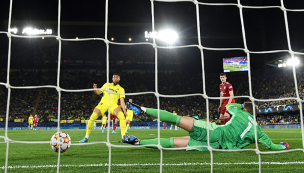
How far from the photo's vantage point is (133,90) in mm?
30391

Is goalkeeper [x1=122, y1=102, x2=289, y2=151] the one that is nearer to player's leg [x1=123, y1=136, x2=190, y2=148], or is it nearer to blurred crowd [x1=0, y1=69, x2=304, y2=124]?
player's leg [x1=123, y1=136, x2=190, y2=148]

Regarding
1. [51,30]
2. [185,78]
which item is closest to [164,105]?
[185,78]

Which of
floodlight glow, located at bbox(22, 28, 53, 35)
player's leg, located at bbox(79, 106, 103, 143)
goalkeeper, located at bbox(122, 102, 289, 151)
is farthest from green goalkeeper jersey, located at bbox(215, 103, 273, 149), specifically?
floodlight glow, located at bbox(22, 28, 53, 35)

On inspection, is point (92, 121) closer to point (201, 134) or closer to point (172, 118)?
point (172, 118)

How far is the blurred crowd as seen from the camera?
86.9ft

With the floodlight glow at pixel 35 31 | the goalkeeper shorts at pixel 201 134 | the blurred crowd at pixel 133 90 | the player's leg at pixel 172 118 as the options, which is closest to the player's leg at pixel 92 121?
the player's leg at pixel 172 118

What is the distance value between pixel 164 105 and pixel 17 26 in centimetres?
1824

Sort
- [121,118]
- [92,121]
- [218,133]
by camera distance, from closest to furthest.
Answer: [218,133] < [92,121] < [121,118]

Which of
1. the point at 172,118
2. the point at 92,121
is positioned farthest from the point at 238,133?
the point at 92,121

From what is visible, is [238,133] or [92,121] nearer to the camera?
[238,133]

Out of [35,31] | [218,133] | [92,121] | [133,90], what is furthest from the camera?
[133,90]

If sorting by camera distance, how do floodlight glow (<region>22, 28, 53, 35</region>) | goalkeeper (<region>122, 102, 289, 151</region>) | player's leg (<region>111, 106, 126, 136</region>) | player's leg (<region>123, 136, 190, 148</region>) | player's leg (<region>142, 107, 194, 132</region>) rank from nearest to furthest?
player's leg (<region>142, 107, 194, 132</region>), goalkeeper (<region>122, 102, 289, 151</region>), player's leg (<region>123, 136, 190, 148</region>), player's leg (<region>111, 106, 126, 136</region>), floodlight glow (<region>22, 28, 53, 35</region>)

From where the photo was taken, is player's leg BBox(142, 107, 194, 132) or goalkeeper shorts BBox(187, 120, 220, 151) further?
goalkeeper shorts BBox(187, 120, 220, 151)

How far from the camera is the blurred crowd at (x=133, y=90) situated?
26.5 metres
